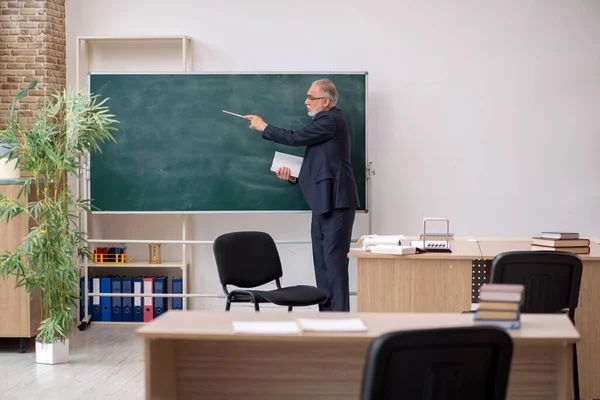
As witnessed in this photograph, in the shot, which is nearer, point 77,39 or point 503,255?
point 503,255

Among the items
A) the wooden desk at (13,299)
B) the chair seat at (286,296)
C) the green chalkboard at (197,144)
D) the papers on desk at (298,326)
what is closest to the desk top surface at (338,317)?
the papers on desk at (298,326)

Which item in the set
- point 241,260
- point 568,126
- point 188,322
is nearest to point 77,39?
point 241,260

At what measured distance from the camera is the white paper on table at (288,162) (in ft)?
21.6

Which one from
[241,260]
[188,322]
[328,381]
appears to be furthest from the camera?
[241,260]

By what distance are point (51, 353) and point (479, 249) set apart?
118 inches

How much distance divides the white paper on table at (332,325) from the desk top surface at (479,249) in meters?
1.83

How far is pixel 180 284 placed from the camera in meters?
6.97

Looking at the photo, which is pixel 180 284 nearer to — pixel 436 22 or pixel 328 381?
pixel 436 22

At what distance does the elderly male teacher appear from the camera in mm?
6102

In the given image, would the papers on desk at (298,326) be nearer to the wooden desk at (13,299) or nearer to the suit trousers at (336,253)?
the suit trousers at (336,253)

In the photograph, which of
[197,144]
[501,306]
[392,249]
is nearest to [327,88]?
[197,144]

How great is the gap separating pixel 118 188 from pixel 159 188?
0.35 m

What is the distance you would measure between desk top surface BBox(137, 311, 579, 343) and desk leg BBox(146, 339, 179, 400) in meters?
0.12

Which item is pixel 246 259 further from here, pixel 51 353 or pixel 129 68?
pixel 129 68
